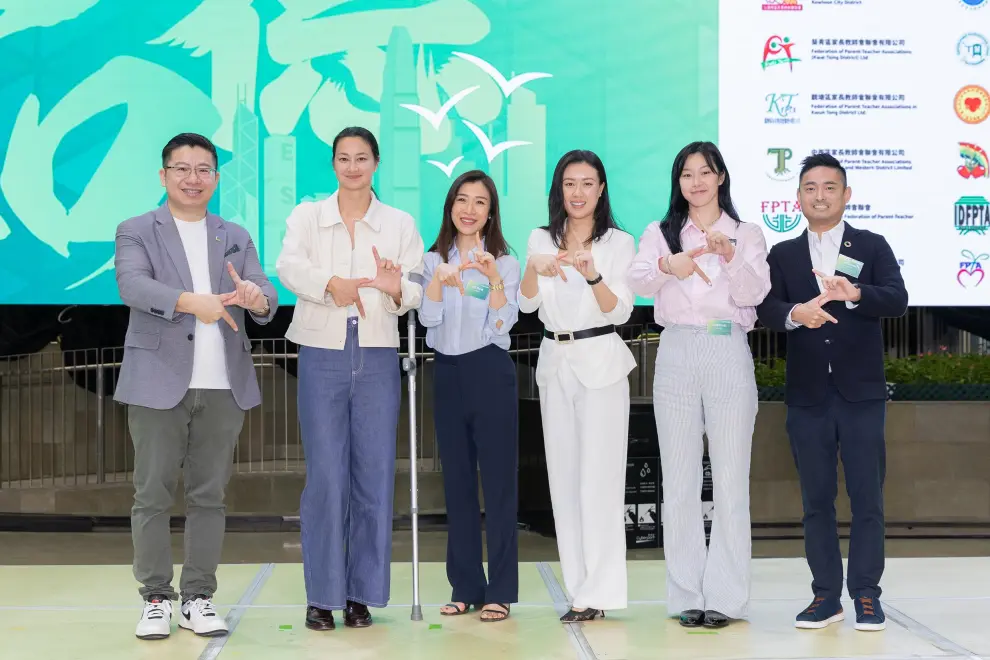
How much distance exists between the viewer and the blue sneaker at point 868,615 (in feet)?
12.6

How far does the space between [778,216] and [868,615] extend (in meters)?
2.51

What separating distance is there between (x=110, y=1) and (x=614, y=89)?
2696 mm

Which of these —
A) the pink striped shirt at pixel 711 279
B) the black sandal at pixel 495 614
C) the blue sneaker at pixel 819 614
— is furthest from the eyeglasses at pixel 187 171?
the blue sneaker at pixel 819 614

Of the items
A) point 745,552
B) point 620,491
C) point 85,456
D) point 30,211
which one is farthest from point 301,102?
point 85,456

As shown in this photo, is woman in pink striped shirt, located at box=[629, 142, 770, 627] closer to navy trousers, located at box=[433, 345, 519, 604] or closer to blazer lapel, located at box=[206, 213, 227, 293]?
navy trousers, located at box=[433, 345, 519, 604]

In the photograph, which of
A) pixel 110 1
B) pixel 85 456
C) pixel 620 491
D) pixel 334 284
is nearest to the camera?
pixel 334 284

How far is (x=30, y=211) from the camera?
5.67 metres

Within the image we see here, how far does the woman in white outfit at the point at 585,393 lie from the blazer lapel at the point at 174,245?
1.21m

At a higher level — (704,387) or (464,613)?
(704,387)

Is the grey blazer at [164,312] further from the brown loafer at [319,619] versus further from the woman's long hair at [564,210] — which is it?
the woman's long hair at [564,210]

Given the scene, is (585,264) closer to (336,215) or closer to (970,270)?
(336,215)

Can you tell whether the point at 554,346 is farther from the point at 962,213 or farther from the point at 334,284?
the point at 962,213

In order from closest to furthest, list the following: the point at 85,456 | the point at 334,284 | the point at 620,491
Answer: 1. the point at 334,284
2. the point at 620,491
3. the point at 85,456

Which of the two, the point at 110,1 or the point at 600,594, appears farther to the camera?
the point at 110,1
